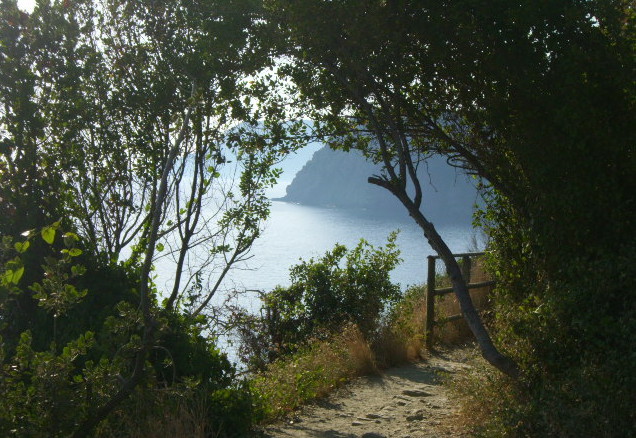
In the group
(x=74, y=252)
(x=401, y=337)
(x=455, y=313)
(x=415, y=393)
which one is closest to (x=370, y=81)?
(x=415, y=393)

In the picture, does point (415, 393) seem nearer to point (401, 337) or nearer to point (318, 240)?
point (401, 337)

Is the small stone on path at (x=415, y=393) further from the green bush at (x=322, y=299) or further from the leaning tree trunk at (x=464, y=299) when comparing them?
the green bush at (x=322, y=299)

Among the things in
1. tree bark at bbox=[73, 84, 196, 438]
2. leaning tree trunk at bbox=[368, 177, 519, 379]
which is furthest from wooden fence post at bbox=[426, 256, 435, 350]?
tree bark at bbox=[73, 84, 196, 438]

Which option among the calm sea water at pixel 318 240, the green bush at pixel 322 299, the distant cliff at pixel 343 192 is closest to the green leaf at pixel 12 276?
the calm sea water at pixel 318 240

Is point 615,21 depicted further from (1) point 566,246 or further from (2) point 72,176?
(2) point 72,176

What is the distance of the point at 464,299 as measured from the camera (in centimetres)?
677

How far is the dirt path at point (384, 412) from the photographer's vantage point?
6.90 m

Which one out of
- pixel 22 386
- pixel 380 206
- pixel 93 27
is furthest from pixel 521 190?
pixel 380 206

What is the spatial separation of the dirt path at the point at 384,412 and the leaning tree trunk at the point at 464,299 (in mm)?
859

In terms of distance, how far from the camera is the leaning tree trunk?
20.5 ft

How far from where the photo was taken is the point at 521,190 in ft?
22.0

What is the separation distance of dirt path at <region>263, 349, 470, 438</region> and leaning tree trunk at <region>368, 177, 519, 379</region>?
859mm

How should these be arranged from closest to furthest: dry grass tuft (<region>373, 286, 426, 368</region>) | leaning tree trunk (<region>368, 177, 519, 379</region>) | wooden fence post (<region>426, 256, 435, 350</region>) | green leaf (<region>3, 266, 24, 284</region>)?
1. green leaf (<region>3, 266, 24, 284</region>)
2. leaning tree trunk (<region>368, 177, 519, 379</region>)
3. dry grass tuft (<region>373, 286, 426, 368</region>)
4. wooden fence post (<region>426, 256, 435, 350</region>)

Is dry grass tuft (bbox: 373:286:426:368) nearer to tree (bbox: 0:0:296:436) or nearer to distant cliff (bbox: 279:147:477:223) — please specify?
tree (bbox: 0:0:296:436)
